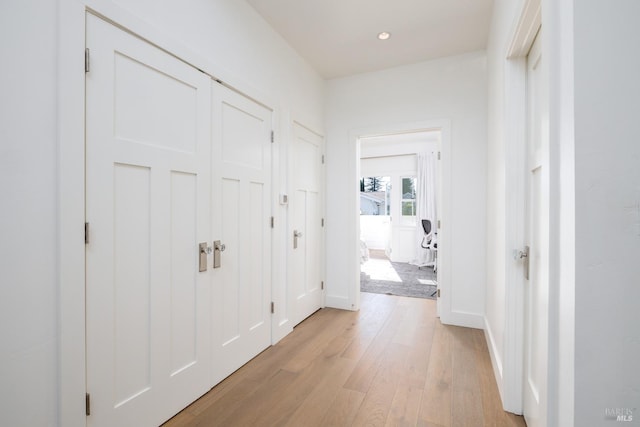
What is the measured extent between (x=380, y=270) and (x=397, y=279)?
0.76 meters

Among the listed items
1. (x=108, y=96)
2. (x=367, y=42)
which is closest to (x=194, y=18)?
(x=108, y=96)

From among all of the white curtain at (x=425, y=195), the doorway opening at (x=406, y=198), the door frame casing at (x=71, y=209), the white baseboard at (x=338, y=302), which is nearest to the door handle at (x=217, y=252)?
the door frame casing at (x=71, y=209)

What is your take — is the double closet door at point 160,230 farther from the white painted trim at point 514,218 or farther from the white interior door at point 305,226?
the white painted trim at point 514,218

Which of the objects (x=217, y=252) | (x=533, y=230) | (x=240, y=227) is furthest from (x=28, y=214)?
(x=533, y=230)

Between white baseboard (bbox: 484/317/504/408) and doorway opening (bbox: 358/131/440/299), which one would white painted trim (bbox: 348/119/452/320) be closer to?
white baseboard (bbox: 484/317/504/408)

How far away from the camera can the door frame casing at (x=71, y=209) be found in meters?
1.17

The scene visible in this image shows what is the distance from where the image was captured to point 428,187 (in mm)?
6625

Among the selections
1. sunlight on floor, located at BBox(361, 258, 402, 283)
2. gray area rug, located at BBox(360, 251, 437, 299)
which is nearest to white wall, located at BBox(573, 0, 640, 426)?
gray area rug, located at BBox(360, 251, 437, 299)

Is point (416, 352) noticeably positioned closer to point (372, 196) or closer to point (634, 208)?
point (634, 208)

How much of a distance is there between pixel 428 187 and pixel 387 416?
5622 mm

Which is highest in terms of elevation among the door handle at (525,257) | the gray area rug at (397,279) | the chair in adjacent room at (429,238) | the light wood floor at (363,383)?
the door handle at (525,257)

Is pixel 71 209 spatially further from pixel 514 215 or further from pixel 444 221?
pixel 444 221

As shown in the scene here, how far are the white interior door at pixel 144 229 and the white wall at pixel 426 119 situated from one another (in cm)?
191

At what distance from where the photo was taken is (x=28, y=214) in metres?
1.09
